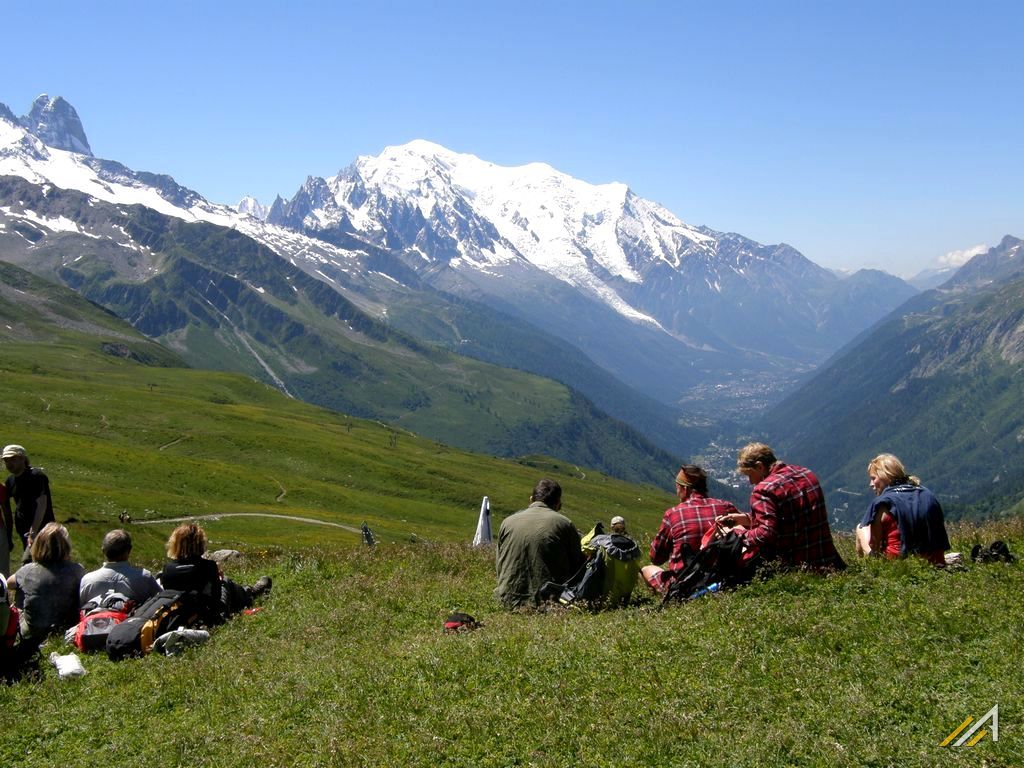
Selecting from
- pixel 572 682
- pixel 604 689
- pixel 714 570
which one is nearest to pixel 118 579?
pixel 572 682

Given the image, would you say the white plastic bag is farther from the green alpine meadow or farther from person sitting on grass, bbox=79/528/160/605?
person sitting on grass, bbox=79/528/160/605

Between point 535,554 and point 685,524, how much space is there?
2.96m

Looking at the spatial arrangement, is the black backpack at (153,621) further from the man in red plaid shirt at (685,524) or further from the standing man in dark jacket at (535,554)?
the man in red plaid shirt at (685,524)

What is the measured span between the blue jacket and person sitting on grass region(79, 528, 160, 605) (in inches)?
586

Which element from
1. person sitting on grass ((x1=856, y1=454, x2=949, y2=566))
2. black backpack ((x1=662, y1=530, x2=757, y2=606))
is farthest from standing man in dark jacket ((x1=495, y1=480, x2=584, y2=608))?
person sitting on grass ((x1=856, y1=454, x2=949, y2=566))

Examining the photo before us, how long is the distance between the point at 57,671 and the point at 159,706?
10.4 ft

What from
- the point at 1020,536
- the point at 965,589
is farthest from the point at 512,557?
the point at 1020,536

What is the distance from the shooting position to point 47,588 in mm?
15391

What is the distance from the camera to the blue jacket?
14547 mm

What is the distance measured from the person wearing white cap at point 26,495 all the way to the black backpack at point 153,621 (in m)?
6.07

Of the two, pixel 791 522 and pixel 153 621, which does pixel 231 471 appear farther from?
pixel 791 522

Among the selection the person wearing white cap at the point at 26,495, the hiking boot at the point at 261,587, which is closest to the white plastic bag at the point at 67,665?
the hiking boot at the point at 261,587

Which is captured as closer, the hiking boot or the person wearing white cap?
the hiking boot

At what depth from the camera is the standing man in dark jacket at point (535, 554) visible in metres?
15.4
